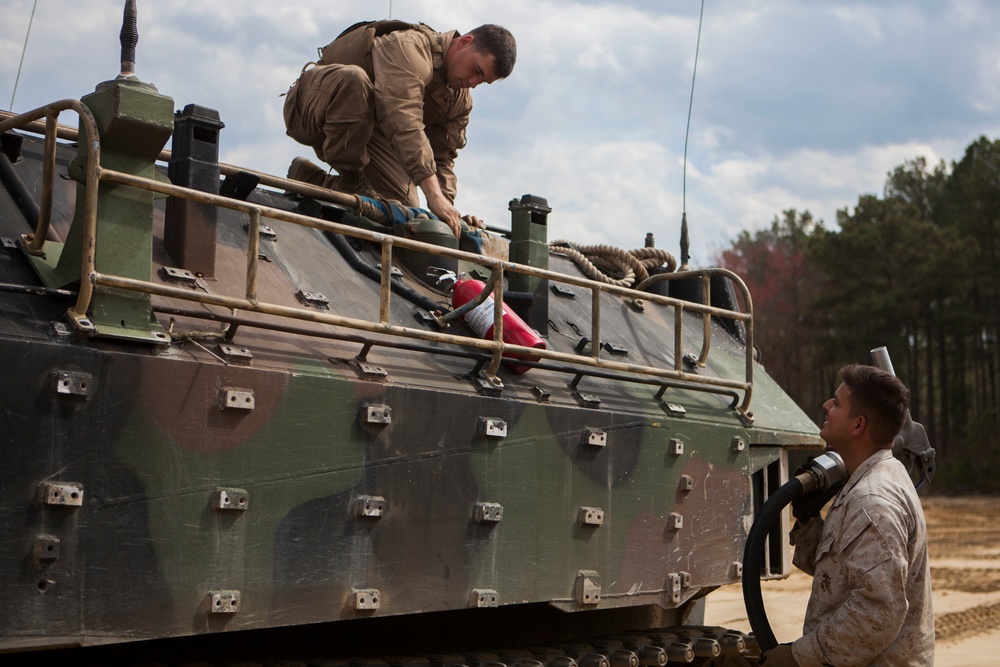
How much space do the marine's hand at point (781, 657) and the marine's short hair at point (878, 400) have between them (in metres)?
0.75

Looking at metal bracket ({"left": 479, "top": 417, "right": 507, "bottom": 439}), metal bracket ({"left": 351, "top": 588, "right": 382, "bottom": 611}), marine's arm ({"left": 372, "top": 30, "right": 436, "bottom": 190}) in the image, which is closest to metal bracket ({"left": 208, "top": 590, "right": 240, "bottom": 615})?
metal bracket ({"left": 351, "top": 588, "right": 382, "bottom": 611})

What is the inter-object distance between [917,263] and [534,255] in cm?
3348

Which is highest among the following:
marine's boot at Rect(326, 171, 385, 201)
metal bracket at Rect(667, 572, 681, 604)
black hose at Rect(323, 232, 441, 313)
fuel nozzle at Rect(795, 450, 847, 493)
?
marine's boot at Rect(326, 171, 385, 201)

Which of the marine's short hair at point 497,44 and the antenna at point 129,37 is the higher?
the marine's short hair at point 497,44

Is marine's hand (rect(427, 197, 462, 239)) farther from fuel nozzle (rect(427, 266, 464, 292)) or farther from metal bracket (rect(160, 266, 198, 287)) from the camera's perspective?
metal bracket (rect(160, 266, 198, 287))

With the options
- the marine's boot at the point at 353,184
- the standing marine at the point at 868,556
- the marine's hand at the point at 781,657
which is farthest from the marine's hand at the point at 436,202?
the marine's hand at the point at 781,657

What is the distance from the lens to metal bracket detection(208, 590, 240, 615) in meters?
4.11

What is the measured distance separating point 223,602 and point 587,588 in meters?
1.96

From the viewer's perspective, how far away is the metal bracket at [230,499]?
4145 millimetres

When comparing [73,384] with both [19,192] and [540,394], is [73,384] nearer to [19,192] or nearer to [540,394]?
[19,192]

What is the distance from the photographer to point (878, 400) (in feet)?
13.2

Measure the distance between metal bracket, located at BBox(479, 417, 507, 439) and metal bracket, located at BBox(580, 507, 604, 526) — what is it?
633 millimetres

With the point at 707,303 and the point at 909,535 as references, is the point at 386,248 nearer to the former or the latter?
the point at 909,535

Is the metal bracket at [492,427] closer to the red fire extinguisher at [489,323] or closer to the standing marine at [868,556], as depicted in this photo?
the red fire extinguisher at [489,323]
